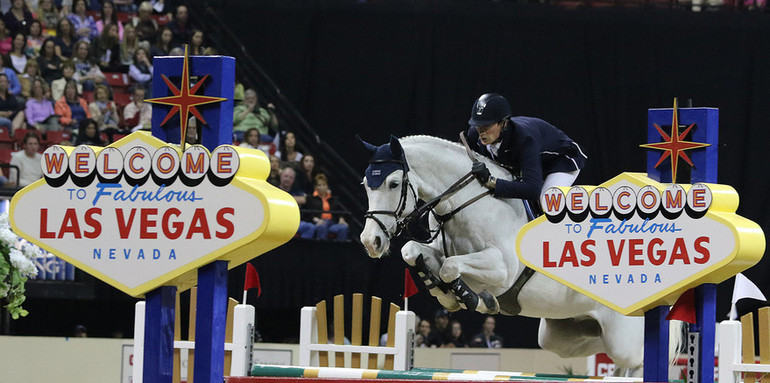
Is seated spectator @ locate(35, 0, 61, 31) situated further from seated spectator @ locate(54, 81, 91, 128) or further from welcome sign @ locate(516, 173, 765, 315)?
welcome sign @ locate(516, 173, 765, 315)

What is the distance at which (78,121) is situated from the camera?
11375 mm

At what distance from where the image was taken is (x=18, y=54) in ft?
39.0

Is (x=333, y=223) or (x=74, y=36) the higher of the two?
(x=74, y=36)

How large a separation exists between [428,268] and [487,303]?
0.36m

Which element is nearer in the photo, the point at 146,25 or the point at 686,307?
the point at 686,307

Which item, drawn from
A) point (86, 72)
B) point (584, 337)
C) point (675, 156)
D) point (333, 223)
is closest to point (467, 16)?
point (333, 223)

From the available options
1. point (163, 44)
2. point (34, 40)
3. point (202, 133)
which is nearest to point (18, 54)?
point (34, 40)

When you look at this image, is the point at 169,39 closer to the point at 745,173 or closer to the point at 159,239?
the point at 745,173

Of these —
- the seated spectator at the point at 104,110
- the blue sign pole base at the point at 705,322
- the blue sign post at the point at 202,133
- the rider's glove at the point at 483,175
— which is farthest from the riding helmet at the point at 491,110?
the seated spectator at the point at 104,110

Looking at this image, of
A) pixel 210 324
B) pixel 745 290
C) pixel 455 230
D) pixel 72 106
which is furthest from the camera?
pixel 72 106

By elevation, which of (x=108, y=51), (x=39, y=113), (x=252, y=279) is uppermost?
(x=108, y=51)

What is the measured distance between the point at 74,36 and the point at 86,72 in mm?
499

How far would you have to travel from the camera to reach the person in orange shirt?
10.6m

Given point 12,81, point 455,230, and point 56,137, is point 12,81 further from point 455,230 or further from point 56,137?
point 455,230
